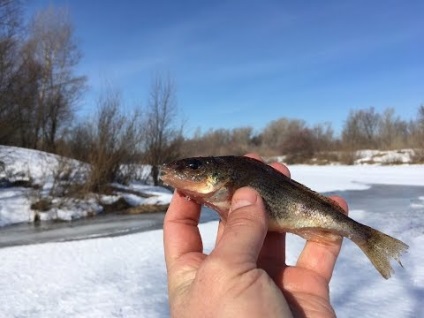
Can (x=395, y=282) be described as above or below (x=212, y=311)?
below

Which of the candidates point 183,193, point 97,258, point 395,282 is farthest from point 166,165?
point 97,258

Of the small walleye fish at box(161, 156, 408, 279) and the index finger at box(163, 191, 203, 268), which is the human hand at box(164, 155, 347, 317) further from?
the small walleye fish at box(161, 156, 408, 279)

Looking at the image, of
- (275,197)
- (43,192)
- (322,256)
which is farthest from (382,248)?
(43,192)

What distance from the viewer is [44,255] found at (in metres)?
8.70

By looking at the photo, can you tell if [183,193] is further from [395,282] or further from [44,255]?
[44,255]

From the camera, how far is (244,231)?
1810 millimetres

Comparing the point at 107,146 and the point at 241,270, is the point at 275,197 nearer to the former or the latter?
the point at 241,270

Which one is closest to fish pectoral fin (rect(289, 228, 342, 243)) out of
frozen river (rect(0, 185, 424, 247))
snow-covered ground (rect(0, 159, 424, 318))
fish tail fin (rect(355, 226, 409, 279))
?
fish tail fin (rect(355, 226, 409, 279))

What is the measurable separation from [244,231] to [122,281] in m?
5.38

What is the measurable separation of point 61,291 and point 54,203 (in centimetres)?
1063

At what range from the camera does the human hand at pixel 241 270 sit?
1737 mm

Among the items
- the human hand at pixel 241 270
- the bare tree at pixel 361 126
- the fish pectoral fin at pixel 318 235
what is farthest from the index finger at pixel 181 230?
the bare tree at pixel 361 126

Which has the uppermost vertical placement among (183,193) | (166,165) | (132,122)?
(132,122)

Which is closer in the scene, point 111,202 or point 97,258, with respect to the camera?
point 97,258
